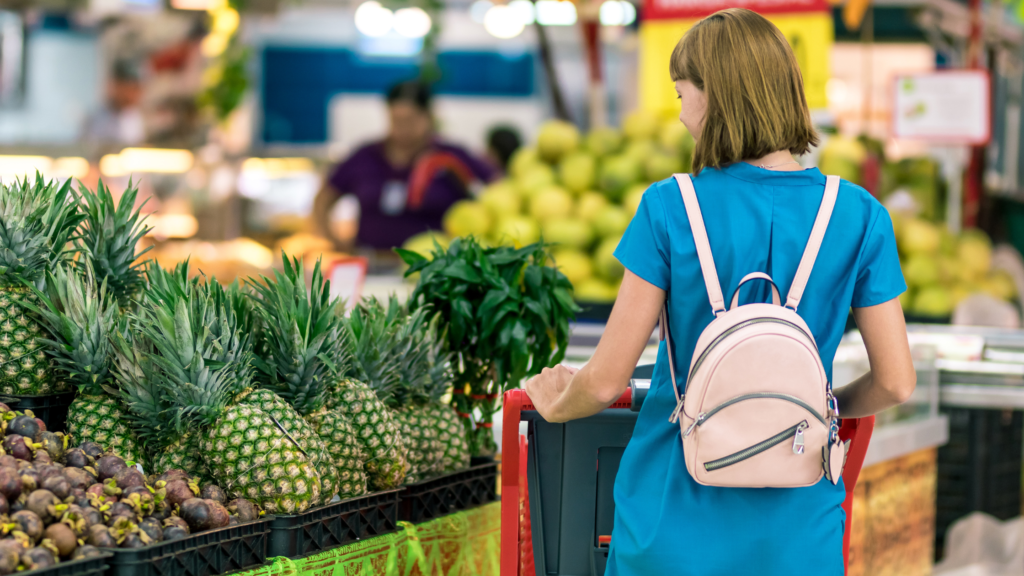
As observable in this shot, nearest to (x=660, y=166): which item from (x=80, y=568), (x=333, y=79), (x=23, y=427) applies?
(x=23, y=427)

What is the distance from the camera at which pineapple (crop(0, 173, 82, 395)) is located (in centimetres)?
214

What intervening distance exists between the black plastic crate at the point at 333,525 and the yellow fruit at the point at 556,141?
304cm

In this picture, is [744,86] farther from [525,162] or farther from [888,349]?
[525,162]

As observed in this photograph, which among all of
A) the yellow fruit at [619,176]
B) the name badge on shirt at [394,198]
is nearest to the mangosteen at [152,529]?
the yellow fruit at [619,176]

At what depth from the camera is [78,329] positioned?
2.11 metres

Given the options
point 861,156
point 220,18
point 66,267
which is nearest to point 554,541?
point 66,267

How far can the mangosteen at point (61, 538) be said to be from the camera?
5.54ft

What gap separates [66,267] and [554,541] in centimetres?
133

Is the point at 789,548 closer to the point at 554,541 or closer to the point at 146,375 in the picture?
the point at 554,541

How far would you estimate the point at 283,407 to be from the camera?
2104 millimetres

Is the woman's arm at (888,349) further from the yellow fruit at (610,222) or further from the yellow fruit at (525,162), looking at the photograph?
the yellow fruit at (525,162)

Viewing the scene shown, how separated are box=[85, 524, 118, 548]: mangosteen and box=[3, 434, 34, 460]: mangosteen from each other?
257 millimetres

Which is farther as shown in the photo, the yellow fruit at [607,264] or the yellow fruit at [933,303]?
the yellow fruit at [933,303]

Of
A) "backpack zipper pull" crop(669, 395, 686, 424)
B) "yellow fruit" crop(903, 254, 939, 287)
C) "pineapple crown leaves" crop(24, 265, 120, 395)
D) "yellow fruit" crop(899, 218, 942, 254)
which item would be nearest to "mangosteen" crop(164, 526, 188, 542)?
"pineapple crown leaves" crop(24, 265, 120, 395)
